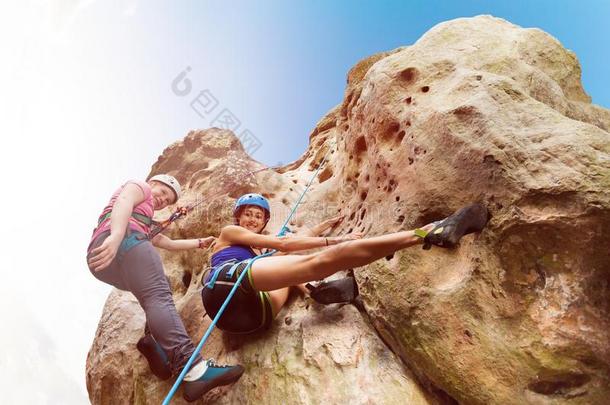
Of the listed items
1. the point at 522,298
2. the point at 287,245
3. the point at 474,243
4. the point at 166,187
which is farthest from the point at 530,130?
the point at 166,187

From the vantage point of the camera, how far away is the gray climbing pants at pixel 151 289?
14.3 ft

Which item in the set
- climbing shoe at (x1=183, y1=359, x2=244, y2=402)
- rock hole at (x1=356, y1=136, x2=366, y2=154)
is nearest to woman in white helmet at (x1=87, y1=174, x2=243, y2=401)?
climbing shoe at (x1=183, y1=359, x2=244, y2=402)

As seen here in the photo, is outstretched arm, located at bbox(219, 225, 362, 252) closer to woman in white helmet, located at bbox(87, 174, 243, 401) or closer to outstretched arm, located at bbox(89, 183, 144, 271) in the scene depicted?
woman in white helmet, located at bbox(87, 174, 243, 401)

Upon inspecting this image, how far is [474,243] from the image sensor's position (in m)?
3.64

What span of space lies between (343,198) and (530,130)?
3247 millimetres

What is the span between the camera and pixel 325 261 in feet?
11.6

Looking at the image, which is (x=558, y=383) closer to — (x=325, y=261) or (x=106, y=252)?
(x=325, y=261)

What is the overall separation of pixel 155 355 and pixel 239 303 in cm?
134

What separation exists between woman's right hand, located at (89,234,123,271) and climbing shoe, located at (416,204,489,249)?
343 centimetres

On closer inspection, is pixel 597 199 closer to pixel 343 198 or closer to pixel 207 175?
pixel 343 198

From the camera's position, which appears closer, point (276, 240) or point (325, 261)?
point (325, 261)

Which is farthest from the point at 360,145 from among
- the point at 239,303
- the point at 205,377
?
the point at 205,377

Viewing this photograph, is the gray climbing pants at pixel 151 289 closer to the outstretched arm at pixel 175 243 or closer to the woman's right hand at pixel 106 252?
the woman's right hand at pixel 106 252

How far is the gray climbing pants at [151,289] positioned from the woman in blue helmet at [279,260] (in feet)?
1.62
